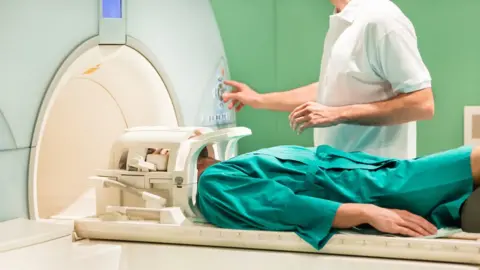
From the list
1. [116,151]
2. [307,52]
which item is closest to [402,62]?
[116,151]

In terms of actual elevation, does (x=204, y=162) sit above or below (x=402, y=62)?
below

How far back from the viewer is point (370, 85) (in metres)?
1.95

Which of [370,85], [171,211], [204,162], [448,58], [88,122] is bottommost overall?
[171,211]

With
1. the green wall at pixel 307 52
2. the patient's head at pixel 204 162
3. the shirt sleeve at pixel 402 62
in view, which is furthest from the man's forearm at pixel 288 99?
the green wall at pixel 307 52

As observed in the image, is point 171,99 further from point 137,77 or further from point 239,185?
point 239,185

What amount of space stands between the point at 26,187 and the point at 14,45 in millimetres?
365

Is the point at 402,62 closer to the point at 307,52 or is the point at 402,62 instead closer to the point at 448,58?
the point at 448,58

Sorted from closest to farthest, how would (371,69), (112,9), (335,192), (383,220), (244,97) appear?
(383,220) < (335,192) < (371,69) < (112,9) < (244,97)

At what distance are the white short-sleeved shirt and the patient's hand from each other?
40cm

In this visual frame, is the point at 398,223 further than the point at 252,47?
No

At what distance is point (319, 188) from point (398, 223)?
0.23m

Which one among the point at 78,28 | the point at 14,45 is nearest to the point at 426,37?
the point at 78,28

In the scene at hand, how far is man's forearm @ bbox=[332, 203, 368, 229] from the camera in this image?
1580 mm

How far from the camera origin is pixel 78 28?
1896 millimetres
